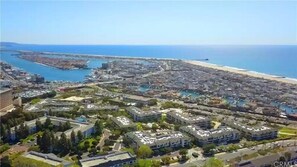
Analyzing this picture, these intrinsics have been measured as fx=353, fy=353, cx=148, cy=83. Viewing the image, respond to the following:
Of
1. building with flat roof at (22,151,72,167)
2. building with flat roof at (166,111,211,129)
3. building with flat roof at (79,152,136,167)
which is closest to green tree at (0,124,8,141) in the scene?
building with flat roof at (22,151,72,167)

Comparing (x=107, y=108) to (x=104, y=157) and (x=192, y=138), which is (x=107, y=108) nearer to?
(x=192, y=138)

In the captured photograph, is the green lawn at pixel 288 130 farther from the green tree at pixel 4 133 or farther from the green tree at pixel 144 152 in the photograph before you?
the green tree at pixel 4 133

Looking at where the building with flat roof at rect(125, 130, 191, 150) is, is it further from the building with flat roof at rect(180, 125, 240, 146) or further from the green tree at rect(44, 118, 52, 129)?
the green tree at rect(44, 118, 52, 129)

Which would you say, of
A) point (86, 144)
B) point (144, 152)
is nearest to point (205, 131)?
point (144, 152)

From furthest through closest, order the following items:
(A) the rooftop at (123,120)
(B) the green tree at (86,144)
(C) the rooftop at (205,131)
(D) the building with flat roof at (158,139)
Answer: (A) the rooftop at (123,120) → (C) the rooftop at (205,131) → (D) the building with flat roof at (158,139) → (B) the green tree at (86,144)

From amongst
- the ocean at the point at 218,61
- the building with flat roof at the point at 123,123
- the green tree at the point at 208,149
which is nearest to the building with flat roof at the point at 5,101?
the building with flat roof at the point at 123,123

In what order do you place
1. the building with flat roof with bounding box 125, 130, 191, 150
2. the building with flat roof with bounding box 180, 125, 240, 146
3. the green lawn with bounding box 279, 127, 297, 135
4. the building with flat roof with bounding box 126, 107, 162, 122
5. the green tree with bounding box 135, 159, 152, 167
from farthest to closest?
the building with flat roof with bounding box 126, 107, 162, 122
the green lawn with bounding box 279, 127, 297, 135
the building with flat roof with bounding box 180, 125, 240, 146
the building with flat roof with bounding box 125, 130, 191, 150
the green tree with bounding box 135, 159, 152, 167
